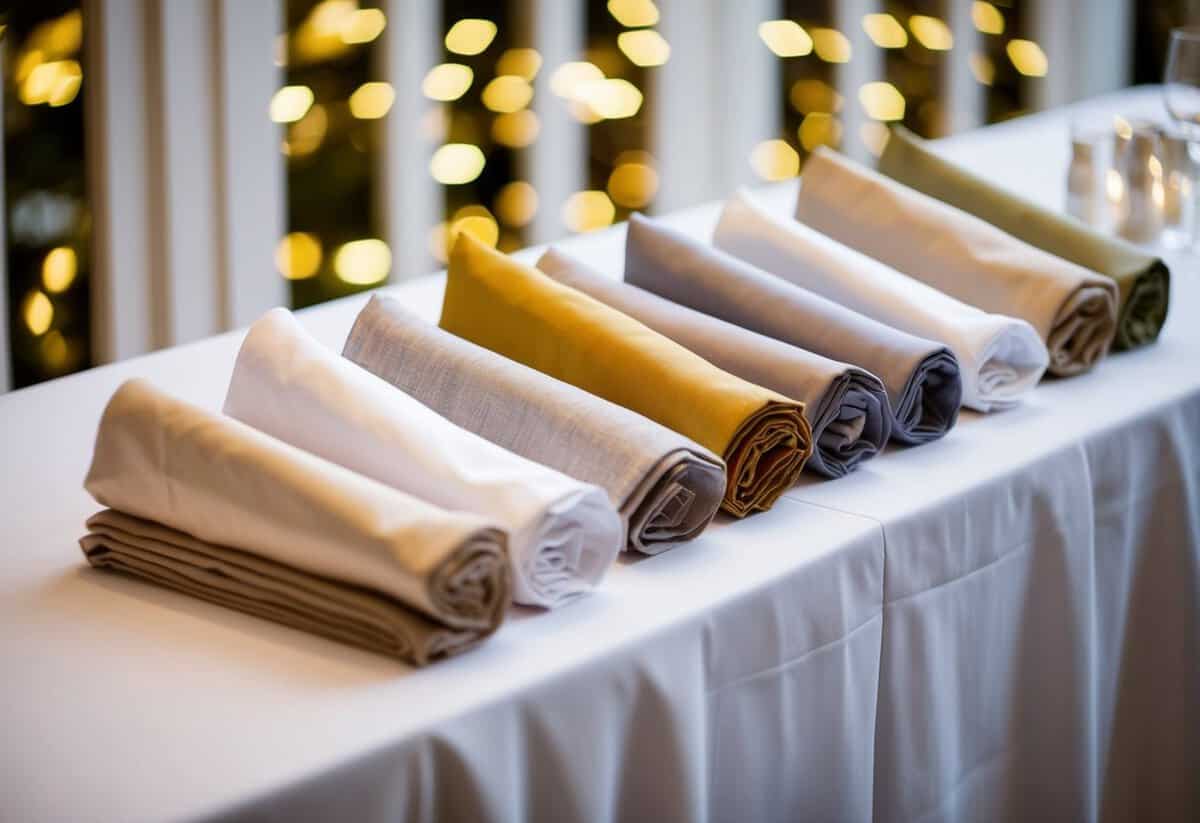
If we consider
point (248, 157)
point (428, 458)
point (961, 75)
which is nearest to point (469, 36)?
point (248, 157)

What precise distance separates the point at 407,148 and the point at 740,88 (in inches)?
30.7

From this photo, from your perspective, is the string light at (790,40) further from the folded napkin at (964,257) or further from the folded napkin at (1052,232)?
the folded napkin at (964,257)

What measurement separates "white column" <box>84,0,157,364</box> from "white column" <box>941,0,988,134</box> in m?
1.94

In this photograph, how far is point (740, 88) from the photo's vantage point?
294 centimetres

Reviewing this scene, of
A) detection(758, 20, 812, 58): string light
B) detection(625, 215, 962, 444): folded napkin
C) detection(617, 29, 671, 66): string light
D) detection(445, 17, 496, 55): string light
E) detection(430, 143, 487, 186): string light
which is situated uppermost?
detection(625, 215, 962, 444): folded napkin

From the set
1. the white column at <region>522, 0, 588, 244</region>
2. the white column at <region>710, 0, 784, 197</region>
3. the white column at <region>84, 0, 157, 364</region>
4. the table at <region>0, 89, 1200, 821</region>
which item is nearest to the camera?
the table at <region>0, 89, 1200, 821</region>

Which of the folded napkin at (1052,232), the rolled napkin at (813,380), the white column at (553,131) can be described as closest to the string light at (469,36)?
the white column at (553,131)

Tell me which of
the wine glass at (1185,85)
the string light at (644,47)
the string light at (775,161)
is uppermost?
the wine glass at (1185,85)

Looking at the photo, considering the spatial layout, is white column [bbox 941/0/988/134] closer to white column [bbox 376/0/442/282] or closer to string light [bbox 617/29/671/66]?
string light [bbox 617/29/671/66]

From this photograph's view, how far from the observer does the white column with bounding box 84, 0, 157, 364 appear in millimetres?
2078

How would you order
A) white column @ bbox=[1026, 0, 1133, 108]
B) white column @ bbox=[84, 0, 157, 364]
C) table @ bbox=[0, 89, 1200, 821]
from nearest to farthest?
table @ bbox=[0, 89, 1200, 821], white column @ bbox=[84, 0, 157, 364], white column @ bbox=[1026, 0, 1133, 108]

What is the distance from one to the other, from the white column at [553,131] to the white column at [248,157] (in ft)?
1.80

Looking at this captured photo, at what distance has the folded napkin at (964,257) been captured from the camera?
1.32m

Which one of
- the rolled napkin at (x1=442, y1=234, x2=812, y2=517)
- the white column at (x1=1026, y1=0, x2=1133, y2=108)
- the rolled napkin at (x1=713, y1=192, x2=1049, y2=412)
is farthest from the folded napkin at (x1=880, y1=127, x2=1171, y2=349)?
the white column at (x1=1026, y1=0, x2=1133, y2=108)
